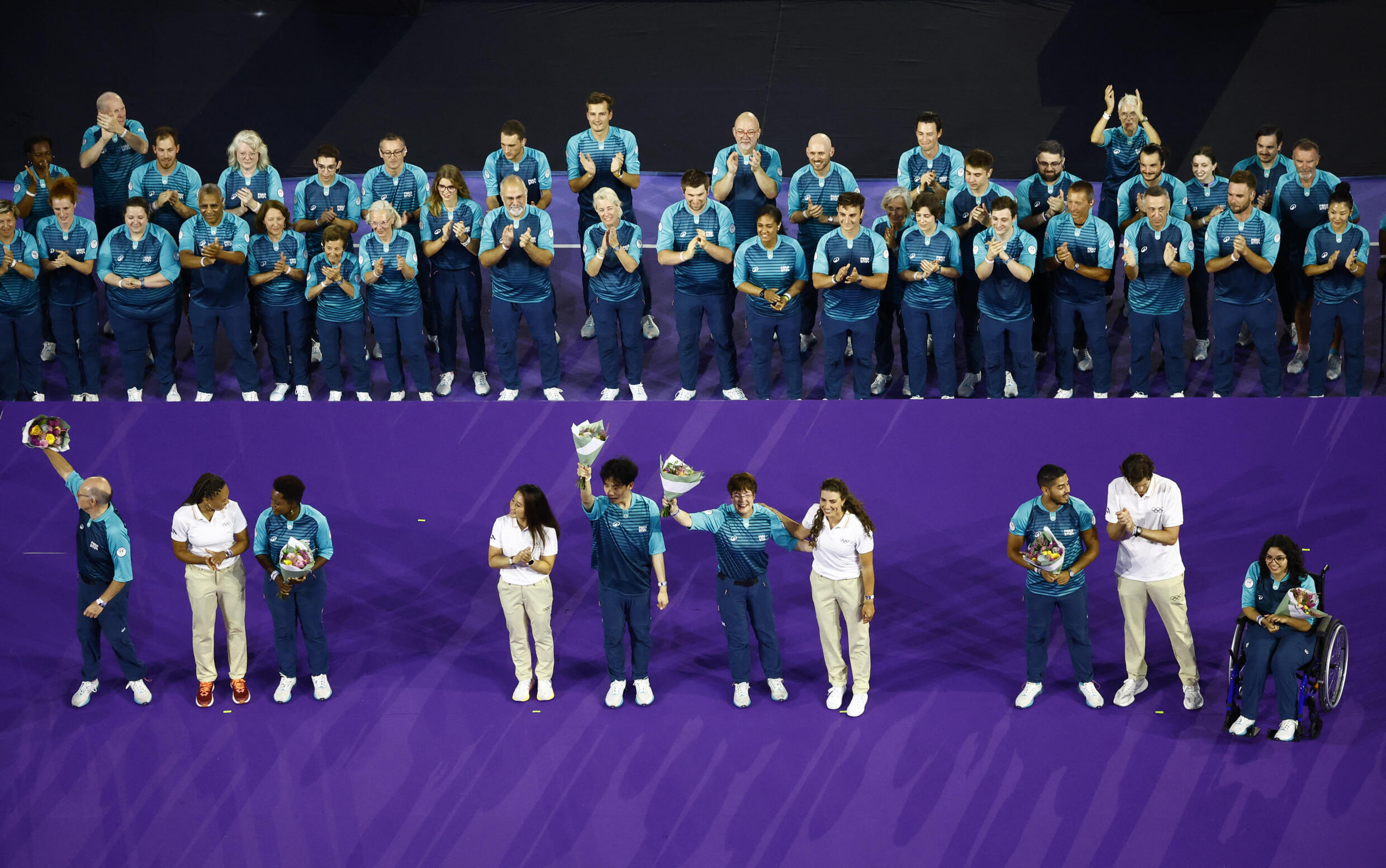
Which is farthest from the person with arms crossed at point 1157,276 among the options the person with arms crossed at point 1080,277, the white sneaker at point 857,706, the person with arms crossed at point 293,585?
the person with arms crossed at point 293,585

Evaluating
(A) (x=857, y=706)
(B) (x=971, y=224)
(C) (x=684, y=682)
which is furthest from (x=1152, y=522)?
(C) (x=684, y=682)

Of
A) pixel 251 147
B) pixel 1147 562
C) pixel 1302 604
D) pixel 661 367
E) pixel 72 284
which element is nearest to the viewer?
pixel 1302 604

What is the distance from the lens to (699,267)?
837 centimetres

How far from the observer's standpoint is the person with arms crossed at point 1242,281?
824 centimetres

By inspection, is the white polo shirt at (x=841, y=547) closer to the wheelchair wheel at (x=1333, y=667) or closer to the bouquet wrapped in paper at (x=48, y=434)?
the wheelchair wheel at (x=1333, y=667)

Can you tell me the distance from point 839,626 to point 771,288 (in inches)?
82.3

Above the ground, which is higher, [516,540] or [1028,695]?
[516,540]

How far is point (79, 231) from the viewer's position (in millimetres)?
8500

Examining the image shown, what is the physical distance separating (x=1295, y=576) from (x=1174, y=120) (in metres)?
5.49

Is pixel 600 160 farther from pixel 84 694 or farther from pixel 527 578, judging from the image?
pixel 84 694

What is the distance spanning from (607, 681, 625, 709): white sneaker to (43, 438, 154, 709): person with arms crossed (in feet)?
7.76

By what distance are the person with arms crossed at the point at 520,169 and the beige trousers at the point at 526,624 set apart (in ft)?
8.81

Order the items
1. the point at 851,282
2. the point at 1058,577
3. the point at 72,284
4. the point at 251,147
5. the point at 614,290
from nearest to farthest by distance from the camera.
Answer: the point at 1058,577, the point at 851,282, the point at 614,290, the point at 72,284, the point at 251,147

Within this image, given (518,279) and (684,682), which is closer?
(684,682)
